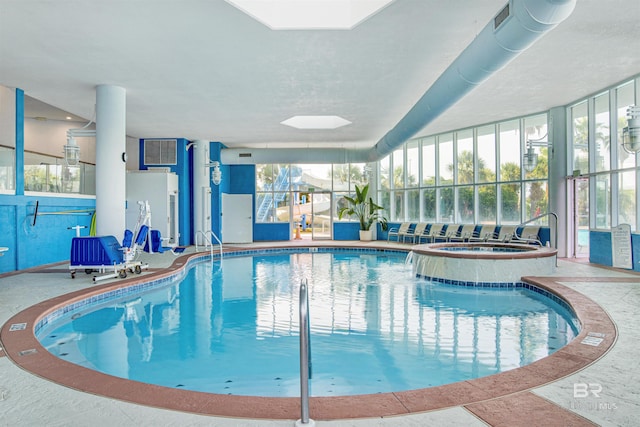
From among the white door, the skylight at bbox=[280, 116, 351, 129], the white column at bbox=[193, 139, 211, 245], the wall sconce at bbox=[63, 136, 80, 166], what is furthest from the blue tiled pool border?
the skylight at bbox=[280, 116, 351, 129]

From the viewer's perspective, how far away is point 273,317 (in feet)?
16.7

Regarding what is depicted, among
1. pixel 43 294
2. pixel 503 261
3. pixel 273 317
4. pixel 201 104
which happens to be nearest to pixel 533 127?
pixel 503 261

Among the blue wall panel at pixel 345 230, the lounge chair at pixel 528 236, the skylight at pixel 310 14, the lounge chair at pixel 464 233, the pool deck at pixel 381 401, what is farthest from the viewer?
the blue wall panel at pixel 345 230

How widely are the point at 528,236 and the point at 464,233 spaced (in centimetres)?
184

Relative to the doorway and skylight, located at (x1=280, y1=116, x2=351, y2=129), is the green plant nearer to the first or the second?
the doorway

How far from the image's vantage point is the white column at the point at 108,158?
25.0 ft

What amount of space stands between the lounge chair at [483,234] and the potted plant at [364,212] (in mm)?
4045

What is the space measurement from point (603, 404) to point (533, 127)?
10.1m

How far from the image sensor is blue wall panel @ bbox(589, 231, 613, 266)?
845 centimetres

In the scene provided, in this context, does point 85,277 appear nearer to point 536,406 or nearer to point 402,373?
point 402,373

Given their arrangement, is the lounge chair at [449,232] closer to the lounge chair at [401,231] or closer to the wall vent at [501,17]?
the lounge chair at [401,231]

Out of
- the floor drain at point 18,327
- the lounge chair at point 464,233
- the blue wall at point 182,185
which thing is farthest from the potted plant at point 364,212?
the floor drain at point 18,327

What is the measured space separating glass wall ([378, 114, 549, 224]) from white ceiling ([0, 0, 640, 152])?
161 centimetres

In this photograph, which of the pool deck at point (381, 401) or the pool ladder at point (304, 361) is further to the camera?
the pool deck at point (381, 401)
